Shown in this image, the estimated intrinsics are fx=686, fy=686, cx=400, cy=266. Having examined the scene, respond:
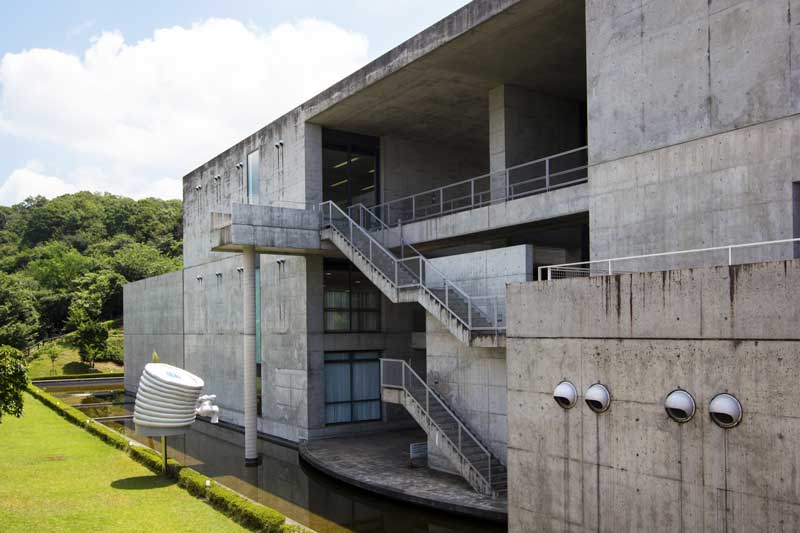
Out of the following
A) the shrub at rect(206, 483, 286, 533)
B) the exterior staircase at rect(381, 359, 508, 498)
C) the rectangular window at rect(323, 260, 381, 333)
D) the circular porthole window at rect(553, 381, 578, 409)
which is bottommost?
the shrub at rect(206, 483, 286, 533)

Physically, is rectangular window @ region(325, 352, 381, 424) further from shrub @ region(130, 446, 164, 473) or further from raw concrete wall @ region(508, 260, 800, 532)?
raw concrete wall @ region(508, 260, 800, 532)

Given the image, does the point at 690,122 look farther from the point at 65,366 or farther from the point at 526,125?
the point at 65,366

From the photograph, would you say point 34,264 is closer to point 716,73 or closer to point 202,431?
point 202,431

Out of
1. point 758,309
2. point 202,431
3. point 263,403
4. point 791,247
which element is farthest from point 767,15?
point 202,431

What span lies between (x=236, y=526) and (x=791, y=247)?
38.7ft

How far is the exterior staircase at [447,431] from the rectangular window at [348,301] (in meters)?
6.97

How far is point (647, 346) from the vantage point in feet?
34.6

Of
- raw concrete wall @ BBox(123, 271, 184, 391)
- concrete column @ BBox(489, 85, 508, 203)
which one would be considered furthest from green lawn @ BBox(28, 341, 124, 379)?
concrete column @ BBox(489, 85, 508, 203)

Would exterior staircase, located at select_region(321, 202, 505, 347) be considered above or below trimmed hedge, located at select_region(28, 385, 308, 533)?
above

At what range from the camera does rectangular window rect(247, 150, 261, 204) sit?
28806 mm

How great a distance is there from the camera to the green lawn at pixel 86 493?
14062 mm

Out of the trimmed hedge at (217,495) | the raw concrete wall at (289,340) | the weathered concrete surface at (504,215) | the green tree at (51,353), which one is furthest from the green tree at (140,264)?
A: the weathered concrete surface at (504,215)

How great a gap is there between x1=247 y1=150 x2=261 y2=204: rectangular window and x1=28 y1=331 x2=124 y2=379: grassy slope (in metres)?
37.7

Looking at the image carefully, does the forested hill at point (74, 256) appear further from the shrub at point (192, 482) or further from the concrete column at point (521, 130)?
the concrete column at point (521, 130)
